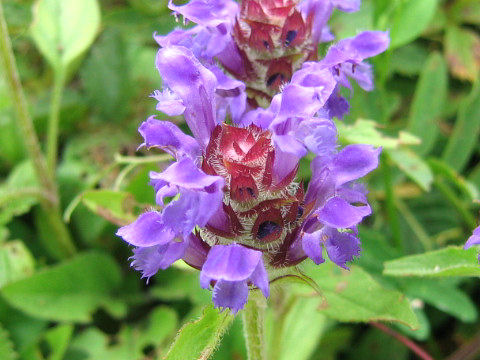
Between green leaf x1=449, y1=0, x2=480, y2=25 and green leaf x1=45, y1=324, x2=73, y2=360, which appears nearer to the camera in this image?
green leaf x1=45, y1=324, x2=73, y2=360

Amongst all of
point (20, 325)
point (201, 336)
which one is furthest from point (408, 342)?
point (20, 325)

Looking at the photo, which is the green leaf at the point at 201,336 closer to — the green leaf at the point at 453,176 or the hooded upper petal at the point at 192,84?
the hooded upper petal at the point at 192,84

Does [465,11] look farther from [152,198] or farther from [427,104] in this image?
[152,198]

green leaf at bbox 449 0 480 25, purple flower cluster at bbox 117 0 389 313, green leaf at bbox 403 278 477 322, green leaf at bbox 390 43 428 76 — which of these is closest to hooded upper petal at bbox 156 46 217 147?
purple flower cluster at bbox 117 0 389 313

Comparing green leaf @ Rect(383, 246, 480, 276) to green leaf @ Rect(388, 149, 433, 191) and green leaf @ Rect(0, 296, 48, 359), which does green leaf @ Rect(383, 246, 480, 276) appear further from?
green leaf @ Rect(0, 296, 48, 359)

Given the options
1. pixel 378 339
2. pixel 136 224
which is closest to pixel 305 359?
pixel 378 339

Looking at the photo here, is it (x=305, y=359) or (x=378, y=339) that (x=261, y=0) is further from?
(x=378, y=339)

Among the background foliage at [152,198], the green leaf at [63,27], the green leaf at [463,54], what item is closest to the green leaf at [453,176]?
the background foliage at [152,198]
